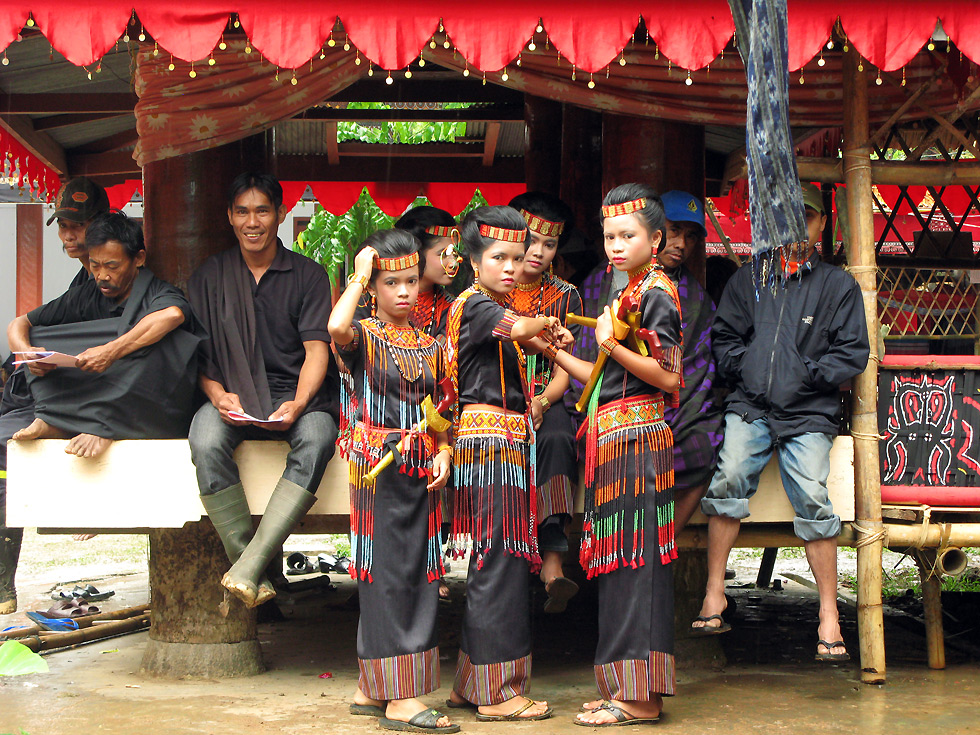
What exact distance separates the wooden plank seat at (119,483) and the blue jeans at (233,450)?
0.13 m

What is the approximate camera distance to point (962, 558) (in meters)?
4.74

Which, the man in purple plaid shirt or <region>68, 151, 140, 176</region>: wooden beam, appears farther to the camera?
<region>68, 151, 140, 176</region>: wooden beam

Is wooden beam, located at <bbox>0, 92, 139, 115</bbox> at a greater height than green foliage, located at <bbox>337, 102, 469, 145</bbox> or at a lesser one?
lesser

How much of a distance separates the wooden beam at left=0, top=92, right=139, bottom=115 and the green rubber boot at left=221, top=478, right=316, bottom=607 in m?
3.61

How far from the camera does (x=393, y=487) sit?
13.4ft

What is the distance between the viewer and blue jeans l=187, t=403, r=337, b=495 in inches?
172

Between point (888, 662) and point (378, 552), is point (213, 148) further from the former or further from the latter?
point (888, 662)

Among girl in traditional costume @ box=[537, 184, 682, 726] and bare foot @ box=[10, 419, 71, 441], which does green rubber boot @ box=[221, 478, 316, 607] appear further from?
girl in traditional costume @ box=[537, 184, 682, 726]

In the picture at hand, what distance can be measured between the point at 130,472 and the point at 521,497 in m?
1.67

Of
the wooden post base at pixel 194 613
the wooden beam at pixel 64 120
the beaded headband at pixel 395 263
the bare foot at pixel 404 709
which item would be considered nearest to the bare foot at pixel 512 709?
the bare foot at pixel 404 709

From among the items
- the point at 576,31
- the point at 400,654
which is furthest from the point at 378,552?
the point at 576,31

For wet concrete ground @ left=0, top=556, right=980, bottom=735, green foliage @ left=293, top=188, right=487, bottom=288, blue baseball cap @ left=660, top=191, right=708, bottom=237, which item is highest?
green foliage @ left=293, top=188, right=487, bottom=288

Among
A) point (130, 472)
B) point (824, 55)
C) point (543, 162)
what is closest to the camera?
point (130, 472)

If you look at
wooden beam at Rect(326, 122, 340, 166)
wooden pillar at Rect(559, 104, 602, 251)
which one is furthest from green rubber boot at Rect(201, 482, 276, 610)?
wooden beam at Rect(326, 122, 340, 166)
